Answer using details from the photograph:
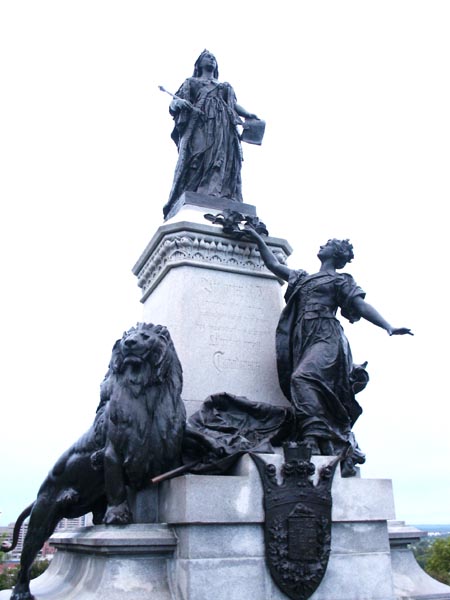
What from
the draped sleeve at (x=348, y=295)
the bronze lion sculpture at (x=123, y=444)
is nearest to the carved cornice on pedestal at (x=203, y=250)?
the draped sleeve at (x=348, y=295)

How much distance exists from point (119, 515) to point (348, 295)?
354 centimetres

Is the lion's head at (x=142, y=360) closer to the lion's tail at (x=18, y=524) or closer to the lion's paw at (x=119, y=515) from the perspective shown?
the lion's paw at (x=119, y=515)

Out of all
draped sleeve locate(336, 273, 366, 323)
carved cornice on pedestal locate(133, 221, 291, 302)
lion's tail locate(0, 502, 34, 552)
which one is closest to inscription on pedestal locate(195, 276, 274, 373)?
carved cornice on pedestal locate(133, 221, 291, 302)

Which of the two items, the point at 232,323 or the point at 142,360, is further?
the point at 232,323

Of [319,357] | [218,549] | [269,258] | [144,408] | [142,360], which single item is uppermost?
[269,258]

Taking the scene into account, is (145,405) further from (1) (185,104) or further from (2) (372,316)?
(1) (185,104)

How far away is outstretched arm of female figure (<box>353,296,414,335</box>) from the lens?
6.56 m

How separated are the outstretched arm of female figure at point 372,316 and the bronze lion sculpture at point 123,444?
2.30 m

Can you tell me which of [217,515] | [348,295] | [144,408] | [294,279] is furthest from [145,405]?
[348,295]

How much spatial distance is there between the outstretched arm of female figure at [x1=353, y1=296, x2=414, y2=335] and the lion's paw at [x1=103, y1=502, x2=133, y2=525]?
3.31 meters

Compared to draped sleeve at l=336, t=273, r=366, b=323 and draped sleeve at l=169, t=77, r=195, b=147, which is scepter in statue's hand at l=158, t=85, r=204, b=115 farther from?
draped sleeve at l=336, t=273, r=366, b=323

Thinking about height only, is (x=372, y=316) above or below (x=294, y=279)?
below

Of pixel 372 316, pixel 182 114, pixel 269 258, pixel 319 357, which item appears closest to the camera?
pixel 319 357

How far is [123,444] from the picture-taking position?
5.63 m
